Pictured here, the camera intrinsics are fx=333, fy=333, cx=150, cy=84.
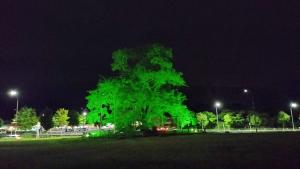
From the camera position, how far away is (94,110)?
44.8 m

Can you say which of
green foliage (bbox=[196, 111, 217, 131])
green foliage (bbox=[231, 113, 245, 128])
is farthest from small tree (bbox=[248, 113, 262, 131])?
green foliage (bbox=[196, 111, 217, 131])

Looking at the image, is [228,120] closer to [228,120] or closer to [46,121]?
[228,120]

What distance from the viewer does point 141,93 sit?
139 feet

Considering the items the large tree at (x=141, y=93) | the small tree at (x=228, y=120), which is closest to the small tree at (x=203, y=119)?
the small tree at (x=228, y=120)

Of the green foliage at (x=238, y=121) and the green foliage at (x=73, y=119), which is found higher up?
the green foliage at (x=73, y=119)

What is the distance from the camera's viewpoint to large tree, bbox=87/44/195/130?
4284cm

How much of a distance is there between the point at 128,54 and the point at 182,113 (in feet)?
35.3

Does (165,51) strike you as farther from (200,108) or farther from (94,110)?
(200,108)

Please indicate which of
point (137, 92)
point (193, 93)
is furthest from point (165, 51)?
point (193, 93)

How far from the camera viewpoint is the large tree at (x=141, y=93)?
4284cm

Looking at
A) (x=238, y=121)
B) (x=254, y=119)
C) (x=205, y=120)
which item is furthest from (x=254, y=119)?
(x=205, y=120)

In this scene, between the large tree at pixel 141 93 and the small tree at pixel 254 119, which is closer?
the large tree at pixel 141 93

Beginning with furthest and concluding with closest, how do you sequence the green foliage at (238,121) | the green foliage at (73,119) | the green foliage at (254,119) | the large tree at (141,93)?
the green foliage at (73,119), the green foliage at (238,121), the green foliage at (254,119), the large tree at (141,93)

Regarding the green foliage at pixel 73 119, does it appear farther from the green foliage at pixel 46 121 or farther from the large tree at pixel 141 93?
the large tree at pixel 141 93
